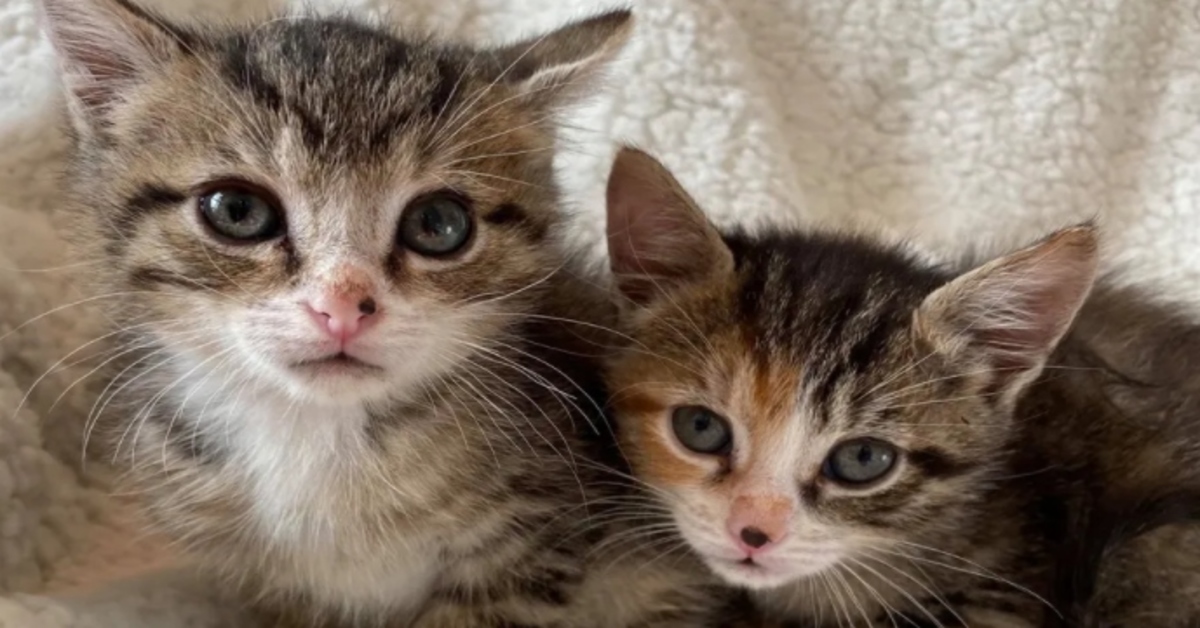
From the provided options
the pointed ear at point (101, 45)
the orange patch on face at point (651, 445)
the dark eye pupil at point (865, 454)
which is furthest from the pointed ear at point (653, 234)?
the pointed ear at point (101, 45)

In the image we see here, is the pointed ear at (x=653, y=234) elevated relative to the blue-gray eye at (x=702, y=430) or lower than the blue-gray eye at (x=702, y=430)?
elevated

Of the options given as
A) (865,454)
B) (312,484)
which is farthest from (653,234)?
(312,484)

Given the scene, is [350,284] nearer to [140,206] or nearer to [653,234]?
[140,206]

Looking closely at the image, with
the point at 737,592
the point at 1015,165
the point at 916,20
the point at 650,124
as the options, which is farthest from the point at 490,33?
the point at 737,592

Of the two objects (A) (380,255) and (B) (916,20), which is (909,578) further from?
(B) (916,20)

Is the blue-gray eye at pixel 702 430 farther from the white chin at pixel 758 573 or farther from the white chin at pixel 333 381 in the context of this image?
the white chin at pixel 333 381

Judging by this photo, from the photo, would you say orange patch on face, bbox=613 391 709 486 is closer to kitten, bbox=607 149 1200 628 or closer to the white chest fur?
kitten, bbox=607 149 1200 628

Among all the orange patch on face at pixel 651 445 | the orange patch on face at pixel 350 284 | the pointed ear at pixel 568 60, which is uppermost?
the pointed ear at pixel 568 60
